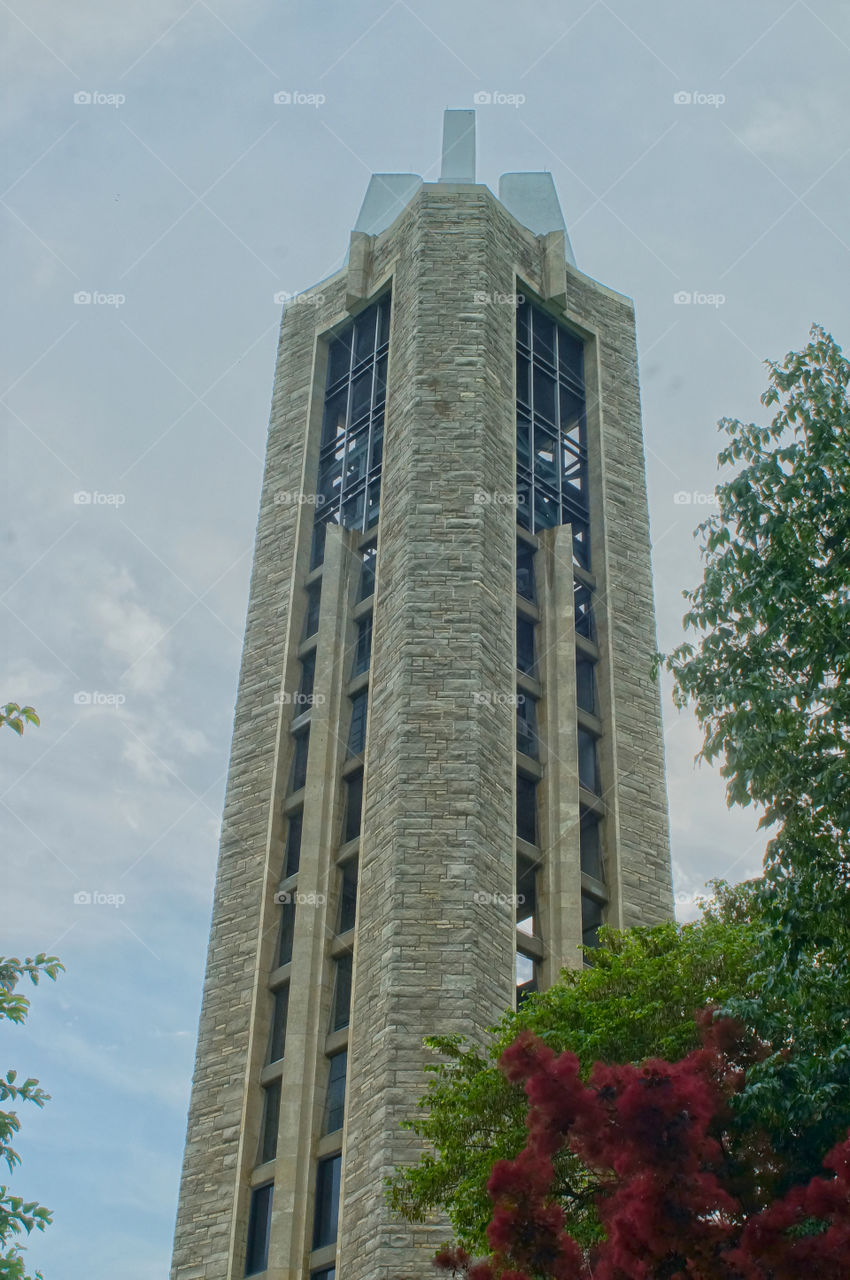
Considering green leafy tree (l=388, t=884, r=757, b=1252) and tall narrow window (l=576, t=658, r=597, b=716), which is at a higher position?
tall narrow window (l=576, t=658, r=597, b=716)

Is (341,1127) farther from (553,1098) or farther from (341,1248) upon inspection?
(553,1098)

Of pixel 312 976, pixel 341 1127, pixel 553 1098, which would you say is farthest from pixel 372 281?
pixel 553 1098

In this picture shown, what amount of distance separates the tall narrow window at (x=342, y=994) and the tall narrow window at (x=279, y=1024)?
109 cm

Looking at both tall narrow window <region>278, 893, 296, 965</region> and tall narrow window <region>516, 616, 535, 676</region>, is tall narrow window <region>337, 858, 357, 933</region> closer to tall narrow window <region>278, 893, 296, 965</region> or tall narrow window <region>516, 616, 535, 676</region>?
tall narrow window <region>278, 893, 296, 965</region>

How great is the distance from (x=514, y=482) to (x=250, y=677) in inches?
343

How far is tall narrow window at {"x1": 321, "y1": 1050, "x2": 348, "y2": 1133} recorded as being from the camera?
1083 inches

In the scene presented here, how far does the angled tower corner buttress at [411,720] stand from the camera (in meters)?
26.9

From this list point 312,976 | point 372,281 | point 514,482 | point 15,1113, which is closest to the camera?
point 15,1113

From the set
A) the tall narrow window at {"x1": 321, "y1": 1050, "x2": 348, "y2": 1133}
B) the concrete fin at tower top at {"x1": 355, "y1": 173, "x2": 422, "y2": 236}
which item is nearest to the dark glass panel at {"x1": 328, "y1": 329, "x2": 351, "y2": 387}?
the concrete fin at tower top at {"x1": 355, "y1": 173, "x2": 422, "y2": 236}

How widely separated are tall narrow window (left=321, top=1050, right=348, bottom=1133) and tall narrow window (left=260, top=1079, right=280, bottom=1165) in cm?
108

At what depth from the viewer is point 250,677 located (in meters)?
36.3

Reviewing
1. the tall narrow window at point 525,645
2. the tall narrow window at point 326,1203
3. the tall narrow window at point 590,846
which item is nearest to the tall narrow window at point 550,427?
the tall narrow window at point 525,645

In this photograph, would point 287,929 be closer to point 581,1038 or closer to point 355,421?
point 581,1038

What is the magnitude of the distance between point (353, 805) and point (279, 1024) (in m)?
5.36
